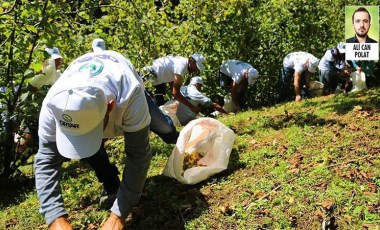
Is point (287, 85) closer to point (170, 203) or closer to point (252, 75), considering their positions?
point (252, 75)

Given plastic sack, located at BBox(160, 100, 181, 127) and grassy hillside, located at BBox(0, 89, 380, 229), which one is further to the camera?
plastic sack, located at BBox(160, 100, 181, 127)

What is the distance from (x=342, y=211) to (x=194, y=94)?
4.13m

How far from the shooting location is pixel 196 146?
3682 mm

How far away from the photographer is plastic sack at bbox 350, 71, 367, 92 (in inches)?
312

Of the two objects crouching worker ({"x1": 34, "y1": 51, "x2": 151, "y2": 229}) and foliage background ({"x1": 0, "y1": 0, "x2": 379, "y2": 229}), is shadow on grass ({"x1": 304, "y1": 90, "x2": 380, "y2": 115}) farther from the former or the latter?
crouching worker ({"x1": 34, "y1": 51, "x2": 151, "y2": 229})

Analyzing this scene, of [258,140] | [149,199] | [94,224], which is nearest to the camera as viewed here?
[94,224]

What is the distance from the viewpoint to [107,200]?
3.33 metres

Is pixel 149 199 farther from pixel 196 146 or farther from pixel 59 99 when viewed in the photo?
pixel 59 99

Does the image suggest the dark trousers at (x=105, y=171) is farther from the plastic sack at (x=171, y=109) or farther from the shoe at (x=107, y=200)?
the plastic sack at (x=171, y=109)

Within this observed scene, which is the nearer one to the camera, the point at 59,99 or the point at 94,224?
the point at 59,99

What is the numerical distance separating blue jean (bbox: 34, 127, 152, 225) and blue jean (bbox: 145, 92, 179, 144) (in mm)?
898

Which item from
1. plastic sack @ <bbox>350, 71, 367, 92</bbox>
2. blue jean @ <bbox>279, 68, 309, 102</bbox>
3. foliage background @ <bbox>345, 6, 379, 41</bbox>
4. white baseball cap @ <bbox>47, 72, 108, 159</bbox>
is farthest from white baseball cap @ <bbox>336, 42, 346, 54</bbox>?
white baseball cap @ <bbox>47, 72, 108, 159</bbox>

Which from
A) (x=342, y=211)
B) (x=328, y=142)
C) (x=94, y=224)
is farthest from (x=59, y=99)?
(x=328, y=142)

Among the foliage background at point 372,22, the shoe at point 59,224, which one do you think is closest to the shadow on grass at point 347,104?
the foliage background at point 372,22
